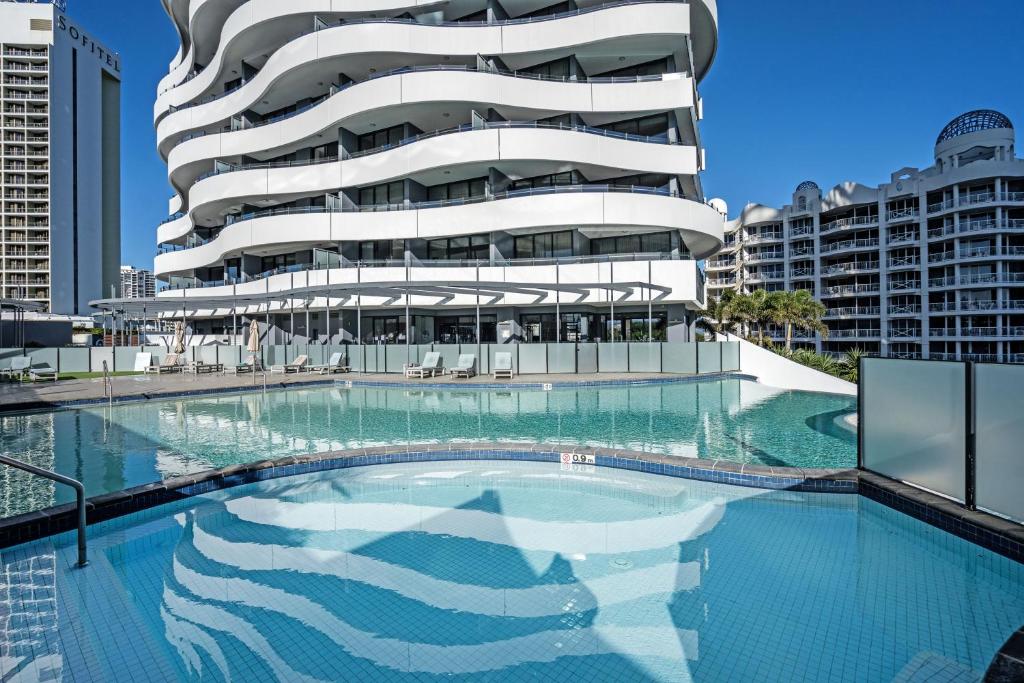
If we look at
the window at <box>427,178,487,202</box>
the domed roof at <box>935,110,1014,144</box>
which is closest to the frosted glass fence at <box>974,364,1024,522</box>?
the window at <box>427,178,487,202</box>

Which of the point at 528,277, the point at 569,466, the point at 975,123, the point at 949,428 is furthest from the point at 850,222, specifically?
the point at 569,466

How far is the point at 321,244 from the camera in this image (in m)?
28.4

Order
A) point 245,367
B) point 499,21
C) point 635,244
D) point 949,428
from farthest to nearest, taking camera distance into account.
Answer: point 635,244
point 499,21
point 245,367
point 949,428

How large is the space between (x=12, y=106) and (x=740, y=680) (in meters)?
85.1

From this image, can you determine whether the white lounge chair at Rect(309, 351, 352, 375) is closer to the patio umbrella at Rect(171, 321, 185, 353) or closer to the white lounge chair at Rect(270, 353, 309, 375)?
the white lounge chair at Rect(270, 353, 309, 375)

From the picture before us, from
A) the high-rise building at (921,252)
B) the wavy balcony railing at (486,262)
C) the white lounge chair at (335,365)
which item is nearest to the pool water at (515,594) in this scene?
the white lounge chair at (335,365)

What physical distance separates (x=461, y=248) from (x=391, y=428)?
17915 mm

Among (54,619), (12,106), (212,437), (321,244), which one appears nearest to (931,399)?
(54,619)

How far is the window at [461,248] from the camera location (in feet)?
86.8

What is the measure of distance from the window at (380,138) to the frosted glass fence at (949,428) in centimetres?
2547

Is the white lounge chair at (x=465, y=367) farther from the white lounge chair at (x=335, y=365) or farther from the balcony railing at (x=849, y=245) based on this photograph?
the balcony railing at (x=849, y=245)

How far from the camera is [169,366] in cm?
2339

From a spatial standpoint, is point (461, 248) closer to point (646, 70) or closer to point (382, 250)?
point (382, 250)

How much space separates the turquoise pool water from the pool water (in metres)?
1.85
